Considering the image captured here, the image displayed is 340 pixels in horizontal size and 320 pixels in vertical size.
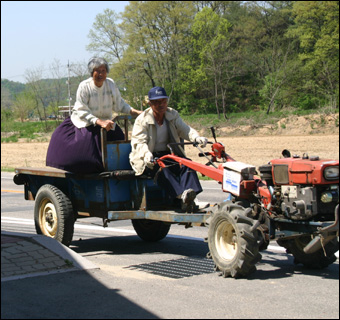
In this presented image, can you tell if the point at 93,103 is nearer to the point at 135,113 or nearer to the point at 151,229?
the point at 135,113

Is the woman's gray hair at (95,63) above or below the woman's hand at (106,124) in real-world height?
above

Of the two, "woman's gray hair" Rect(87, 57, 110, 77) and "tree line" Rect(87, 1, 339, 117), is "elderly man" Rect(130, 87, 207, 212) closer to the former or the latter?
"woman's gray hair" Rect(87, 57, 110, 77)

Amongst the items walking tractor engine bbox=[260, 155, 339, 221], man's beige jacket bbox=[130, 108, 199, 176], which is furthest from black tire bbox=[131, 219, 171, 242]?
walking tractor engine bbox=[260, 155, 339, 221]

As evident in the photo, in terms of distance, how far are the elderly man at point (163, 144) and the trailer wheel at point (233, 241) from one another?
0.81m

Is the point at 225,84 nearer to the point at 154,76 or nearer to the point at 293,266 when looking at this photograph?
the point at 154,76

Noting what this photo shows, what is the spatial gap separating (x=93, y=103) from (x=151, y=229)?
2.14m

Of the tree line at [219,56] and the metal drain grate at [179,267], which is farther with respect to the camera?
the tree line at [219,56]

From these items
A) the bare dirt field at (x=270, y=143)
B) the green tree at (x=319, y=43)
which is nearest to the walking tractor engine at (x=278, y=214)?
the bare dirt field at (x=270, y=143)

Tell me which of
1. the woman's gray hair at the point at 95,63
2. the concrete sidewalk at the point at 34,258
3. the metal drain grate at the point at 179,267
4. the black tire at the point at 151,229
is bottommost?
the metal drain grate at the point at 179,267

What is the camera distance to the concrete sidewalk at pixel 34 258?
270 inches

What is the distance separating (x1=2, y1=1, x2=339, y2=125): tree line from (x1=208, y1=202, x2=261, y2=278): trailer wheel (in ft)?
102

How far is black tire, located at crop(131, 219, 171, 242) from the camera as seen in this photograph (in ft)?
31.3

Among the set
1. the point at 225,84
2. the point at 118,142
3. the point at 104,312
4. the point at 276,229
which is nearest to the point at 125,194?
the point at 118,142

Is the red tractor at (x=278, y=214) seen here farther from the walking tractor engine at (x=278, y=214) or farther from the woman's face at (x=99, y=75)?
the woman's face at (x=99, y=75)
